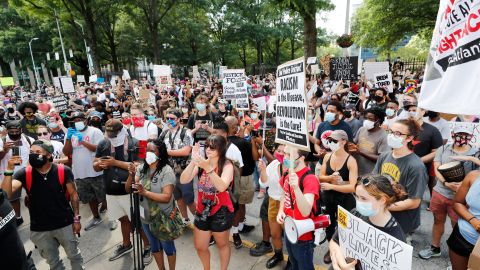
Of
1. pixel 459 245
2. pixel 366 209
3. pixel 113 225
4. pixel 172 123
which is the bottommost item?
pixel 113 225

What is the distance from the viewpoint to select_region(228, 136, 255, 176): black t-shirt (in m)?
4.83

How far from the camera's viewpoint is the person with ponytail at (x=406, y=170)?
10.4 feet

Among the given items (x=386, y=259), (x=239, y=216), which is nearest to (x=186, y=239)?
(x=239, y=216)

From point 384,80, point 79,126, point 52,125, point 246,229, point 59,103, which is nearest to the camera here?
point 246,229

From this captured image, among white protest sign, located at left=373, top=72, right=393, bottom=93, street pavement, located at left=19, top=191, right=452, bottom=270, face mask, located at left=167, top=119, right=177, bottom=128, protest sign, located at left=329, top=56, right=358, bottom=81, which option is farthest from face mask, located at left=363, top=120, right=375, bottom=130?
protest sign, located at left=329, top=56, right=358, bottom=81

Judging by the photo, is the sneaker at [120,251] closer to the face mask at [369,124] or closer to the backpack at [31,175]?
the backpack at [31,175]

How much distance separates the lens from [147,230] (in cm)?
395

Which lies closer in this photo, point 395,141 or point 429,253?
point 395,141

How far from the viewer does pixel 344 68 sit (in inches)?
442

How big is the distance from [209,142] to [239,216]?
72.3 inches

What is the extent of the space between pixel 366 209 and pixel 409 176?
3.91ft

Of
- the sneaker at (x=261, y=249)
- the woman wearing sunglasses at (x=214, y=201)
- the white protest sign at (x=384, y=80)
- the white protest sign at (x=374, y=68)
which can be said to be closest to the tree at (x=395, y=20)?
the white protest sign at (x=374, y=68)

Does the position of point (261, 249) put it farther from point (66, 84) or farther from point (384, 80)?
point (66, 84)

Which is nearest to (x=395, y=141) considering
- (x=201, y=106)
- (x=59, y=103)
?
(x=201, y=106)
